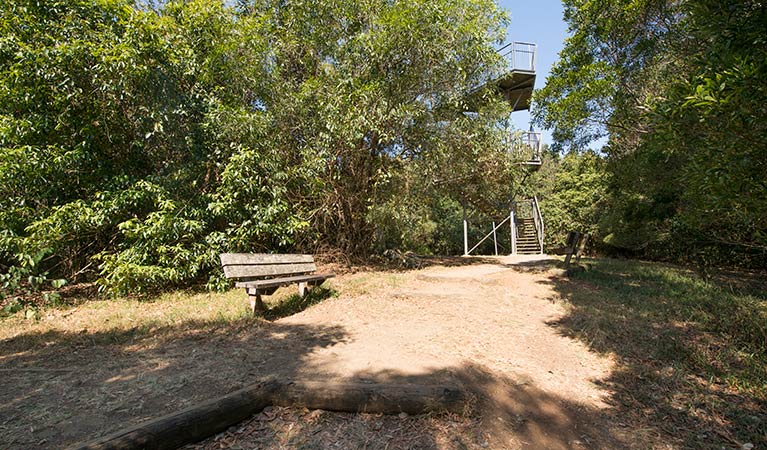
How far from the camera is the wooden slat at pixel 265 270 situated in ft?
15.0

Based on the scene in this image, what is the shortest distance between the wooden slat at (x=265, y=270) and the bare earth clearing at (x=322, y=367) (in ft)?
2.28

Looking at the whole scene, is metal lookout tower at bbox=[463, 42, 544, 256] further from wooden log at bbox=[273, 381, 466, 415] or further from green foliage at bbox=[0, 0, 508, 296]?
wooden log at bbox=[273, 381, 466, 415]

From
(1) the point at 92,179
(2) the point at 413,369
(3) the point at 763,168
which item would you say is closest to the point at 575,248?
(3) the point at 763,168

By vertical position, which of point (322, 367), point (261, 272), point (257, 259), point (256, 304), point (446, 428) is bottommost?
point (446, 428)

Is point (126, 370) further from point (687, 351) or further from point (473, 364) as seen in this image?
point (687, 351)

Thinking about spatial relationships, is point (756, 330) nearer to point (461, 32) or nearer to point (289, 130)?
point (461, 32)

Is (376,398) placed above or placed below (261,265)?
below

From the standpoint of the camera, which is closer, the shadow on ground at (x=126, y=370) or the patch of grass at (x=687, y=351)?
the shadow on ground at (x=126, y=370)

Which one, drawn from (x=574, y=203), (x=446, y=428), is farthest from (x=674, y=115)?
(x=574, y=203)

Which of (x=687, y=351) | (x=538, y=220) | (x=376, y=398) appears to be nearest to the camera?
(x=376, y=398)

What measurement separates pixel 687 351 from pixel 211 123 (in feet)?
27.1

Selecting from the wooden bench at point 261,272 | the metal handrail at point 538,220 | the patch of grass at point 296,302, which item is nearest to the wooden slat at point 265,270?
the wooden bench at point 261,272

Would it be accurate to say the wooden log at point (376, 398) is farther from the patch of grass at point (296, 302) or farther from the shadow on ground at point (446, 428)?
the patch of grass at point (296, 302)

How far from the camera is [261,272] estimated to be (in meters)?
5.09
